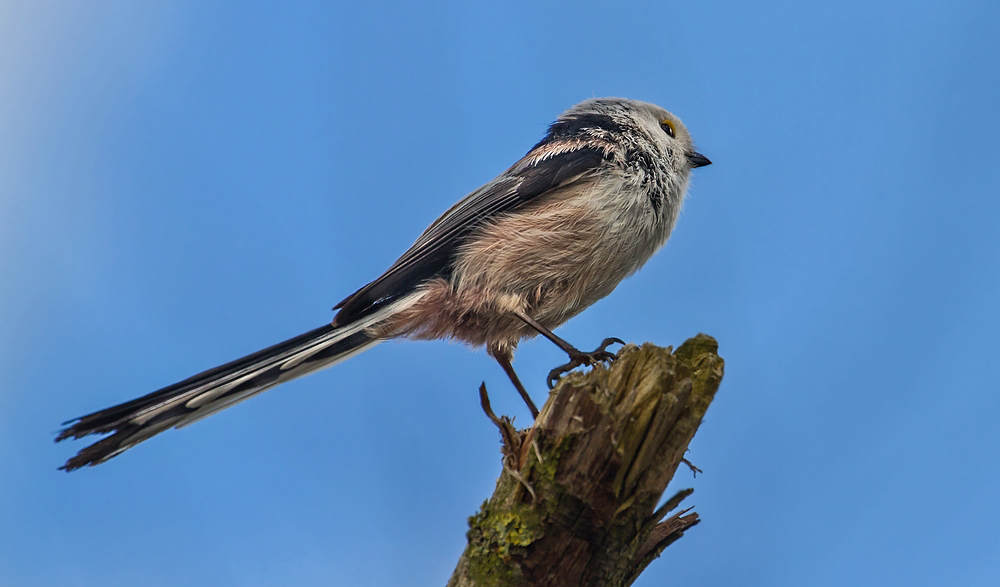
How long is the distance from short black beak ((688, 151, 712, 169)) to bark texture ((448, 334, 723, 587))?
2.05 meters

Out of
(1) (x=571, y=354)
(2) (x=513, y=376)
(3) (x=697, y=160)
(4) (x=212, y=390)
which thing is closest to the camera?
(4) (x=212, y=390)

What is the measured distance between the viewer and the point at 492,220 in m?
3.90

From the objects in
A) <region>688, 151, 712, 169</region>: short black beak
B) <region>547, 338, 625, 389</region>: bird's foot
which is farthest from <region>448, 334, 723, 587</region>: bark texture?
<region>688, 151, 712, 169</region>: short black beak

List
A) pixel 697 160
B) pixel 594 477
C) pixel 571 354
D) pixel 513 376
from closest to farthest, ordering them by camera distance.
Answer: pixel 594 477, pixel 571 354, pixel 513 376, pixel 697 160

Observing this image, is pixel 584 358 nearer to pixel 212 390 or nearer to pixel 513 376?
pixel 513 376

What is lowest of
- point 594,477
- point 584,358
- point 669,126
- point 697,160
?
point 594,477

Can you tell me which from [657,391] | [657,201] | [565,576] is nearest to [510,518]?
[565,576]

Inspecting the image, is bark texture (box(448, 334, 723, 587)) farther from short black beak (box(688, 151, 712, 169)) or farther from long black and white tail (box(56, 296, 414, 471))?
short black beak (box(688, 151, 712, 169))

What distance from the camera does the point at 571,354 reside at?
3.64 meters

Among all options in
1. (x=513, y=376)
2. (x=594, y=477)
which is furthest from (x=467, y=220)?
(x=594, y=477)

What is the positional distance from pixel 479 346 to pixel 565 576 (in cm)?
161

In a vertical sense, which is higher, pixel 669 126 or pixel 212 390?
pixel 669 126

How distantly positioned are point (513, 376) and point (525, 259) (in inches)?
28.6

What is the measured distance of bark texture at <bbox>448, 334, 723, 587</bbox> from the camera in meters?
2.54
